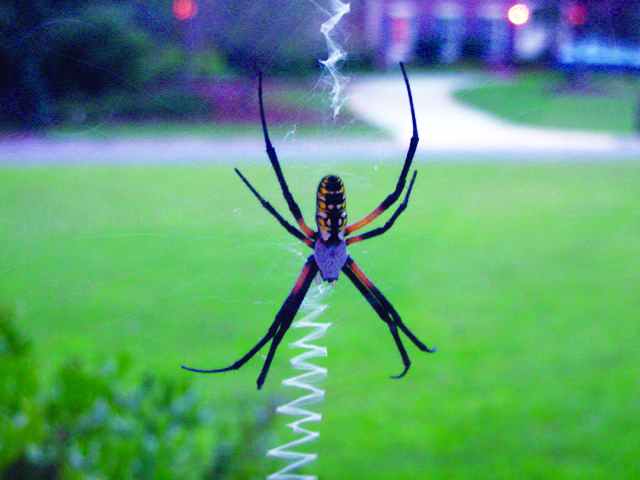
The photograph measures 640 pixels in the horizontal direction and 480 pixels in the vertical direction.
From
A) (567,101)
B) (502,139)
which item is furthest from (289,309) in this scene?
(502,139)

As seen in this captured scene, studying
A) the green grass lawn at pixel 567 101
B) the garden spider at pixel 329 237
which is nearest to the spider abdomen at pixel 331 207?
the garden spider at pixel 329 237

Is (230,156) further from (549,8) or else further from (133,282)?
(549,8)

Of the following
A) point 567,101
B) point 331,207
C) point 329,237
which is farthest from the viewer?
point 567,101

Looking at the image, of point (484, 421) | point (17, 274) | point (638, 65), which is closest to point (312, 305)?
point (638, 65)

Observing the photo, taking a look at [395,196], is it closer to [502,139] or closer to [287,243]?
[287,243]

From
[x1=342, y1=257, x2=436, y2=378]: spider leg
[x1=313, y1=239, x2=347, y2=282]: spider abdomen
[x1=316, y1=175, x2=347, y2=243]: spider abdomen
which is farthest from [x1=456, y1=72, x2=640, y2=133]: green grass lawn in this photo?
[x1=316, y1=175, x2=347, y2=243]: spider abdomen

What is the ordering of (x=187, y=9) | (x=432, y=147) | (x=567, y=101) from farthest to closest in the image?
(x=432, y=147), (x=567, y=101), (x=187, y=9)

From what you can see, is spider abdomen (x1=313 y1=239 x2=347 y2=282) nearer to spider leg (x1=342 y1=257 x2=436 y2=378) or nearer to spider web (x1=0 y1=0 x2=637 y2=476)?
spider leg (x1=342 y1=257 x2=436 y2=378)
